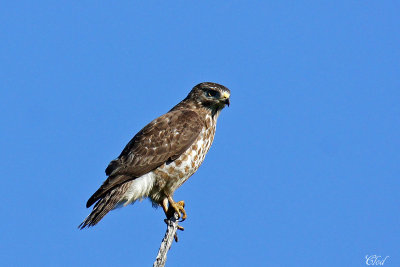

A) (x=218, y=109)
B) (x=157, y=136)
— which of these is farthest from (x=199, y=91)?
(x=157, y=136)

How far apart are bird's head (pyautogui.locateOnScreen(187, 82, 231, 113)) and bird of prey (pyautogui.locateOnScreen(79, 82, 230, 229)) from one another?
16 mm

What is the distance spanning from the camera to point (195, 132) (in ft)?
30.7

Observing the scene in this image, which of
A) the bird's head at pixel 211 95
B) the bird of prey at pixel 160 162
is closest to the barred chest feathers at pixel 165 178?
the bird of prey at pixel 160 162

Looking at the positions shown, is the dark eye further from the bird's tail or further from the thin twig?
the thin twig

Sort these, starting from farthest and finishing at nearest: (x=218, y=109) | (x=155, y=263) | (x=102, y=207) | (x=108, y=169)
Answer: (x=218, y=109) → (x=108, y=169) → (x=102, y=207) → (x=155, y=263)

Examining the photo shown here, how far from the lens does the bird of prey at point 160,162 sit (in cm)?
894

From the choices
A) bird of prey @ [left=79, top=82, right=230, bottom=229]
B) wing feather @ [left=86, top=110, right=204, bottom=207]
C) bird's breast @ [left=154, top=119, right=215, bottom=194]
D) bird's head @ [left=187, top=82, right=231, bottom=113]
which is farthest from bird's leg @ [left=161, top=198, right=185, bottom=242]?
bird's head @ [left=187, top=82, right=231, bottom=113]

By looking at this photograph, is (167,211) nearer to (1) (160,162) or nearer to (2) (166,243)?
(1) (160,162)

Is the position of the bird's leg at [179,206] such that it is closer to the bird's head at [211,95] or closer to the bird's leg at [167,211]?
the bird's leg at [167,211]

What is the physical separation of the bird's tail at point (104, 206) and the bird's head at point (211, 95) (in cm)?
190

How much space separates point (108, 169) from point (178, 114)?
1322mm

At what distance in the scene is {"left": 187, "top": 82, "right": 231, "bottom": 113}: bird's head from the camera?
380 inches

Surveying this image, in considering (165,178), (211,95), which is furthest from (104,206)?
(211,95)

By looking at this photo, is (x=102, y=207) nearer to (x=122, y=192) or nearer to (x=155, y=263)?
(x=122, y=192)
